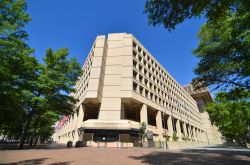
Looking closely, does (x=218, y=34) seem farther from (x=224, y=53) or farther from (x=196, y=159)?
(x=196, y=159)

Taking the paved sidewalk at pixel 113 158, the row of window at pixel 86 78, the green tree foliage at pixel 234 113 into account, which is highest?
the row of window at pixel 86 78

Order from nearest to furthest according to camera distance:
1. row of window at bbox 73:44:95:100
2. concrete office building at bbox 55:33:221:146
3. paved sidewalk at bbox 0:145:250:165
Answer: paved sidewalk at bbox 0:145:250:165 → concrete office building at bbox 55:33:221:146 → row of window at bbox 73:44:95:100

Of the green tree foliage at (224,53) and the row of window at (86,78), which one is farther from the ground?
the row of window at (86,78)

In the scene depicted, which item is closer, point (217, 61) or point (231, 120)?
point (217, 61)

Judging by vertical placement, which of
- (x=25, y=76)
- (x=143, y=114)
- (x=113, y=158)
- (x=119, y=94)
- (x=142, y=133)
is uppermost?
(x=119, y=94)

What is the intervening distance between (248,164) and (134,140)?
22.4m

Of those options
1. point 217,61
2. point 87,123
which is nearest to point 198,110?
point 87,123

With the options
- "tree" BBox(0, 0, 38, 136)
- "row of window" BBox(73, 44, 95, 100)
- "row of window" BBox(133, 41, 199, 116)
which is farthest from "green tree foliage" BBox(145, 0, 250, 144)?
"row of window" BBox(73, 44, 95, 100)

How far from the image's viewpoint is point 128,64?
35438 mm

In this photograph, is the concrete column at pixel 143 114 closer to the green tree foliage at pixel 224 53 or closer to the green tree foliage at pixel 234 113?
the green tree foliage at pixel 234 113

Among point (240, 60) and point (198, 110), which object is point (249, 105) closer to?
point (240, 60)

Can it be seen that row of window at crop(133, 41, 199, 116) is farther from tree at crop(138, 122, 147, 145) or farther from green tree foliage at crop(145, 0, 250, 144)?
green tree foliage at crop(145, 0, 250, 144)

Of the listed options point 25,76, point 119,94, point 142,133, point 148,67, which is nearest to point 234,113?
point 142,133

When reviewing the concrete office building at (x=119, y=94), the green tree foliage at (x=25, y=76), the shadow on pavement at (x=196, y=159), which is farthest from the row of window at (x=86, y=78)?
the shadow on pavement at (x=196, y=159)
